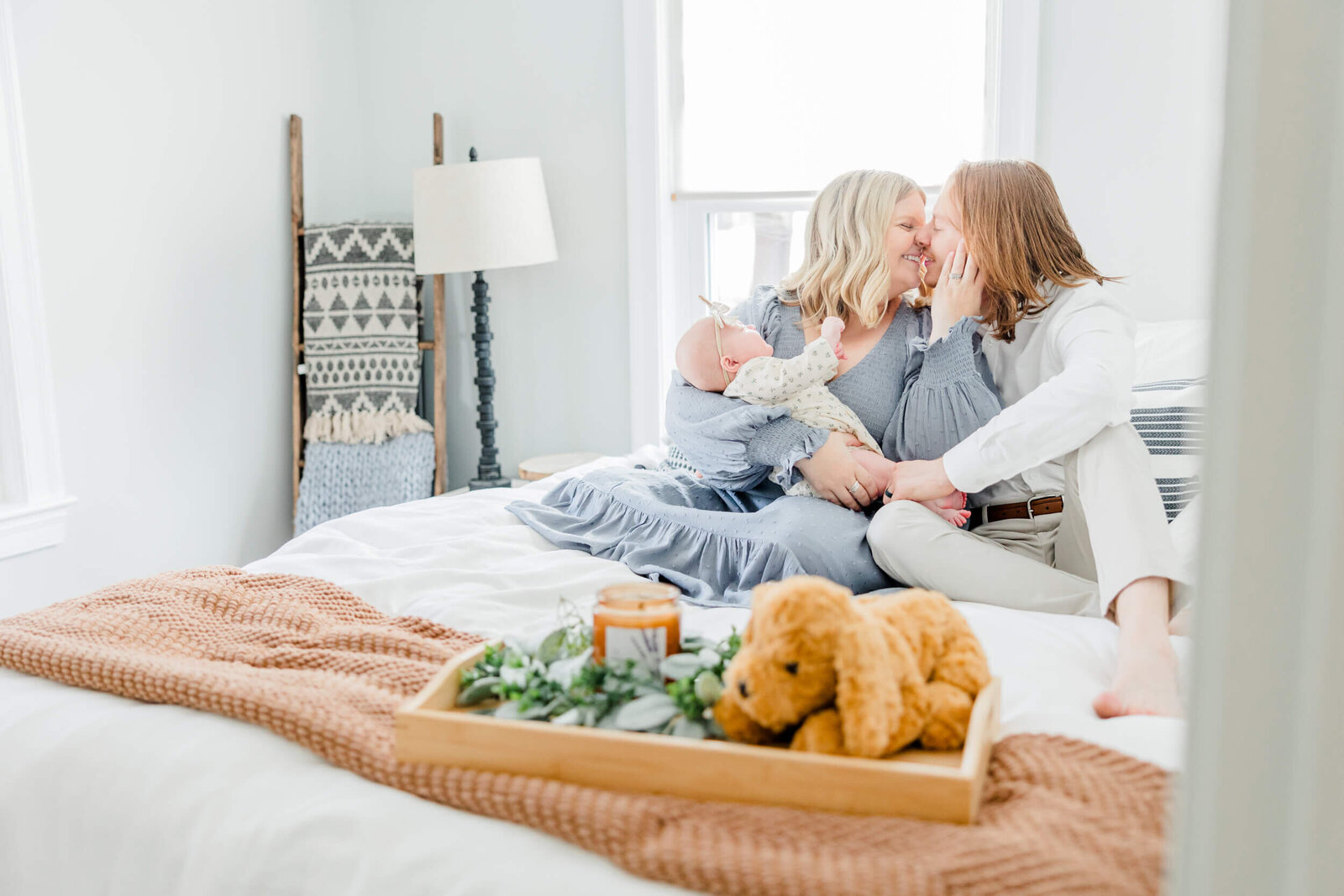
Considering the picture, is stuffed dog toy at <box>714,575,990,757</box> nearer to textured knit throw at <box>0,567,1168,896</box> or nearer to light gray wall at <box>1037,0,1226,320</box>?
textured knit throw at <box>0,567,1168,896</box>

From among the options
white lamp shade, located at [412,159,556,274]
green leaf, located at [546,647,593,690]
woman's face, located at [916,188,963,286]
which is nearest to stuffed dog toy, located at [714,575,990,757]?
green leaf, located at [546,647,593,690]

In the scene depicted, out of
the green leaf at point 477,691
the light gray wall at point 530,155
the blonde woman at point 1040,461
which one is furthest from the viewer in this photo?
the light gray wall at point 530,155

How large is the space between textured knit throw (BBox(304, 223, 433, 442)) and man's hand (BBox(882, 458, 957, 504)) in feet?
5.80

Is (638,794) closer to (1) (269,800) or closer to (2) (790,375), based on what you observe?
(1) (269,800)

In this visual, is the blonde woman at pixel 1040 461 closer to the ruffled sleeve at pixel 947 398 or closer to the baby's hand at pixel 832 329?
the ruffled sleeve at pixel 947 398

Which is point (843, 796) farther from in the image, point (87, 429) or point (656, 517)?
point (87, 429)

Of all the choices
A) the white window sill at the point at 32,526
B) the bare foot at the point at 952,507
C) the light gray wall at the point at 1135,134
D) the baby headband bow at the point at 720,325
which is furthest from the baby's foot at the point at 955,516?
the white window sill at the point at 32,526

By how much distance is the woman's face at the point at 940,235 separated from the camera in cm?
168

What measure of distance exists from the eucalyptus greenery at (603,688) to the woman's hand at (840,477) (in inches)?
28.4

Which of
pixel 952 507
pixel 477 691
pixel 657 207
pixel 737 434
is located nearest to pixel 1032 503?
pixel 952 507

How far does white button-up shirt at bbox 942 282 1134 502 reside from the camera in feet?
4.48

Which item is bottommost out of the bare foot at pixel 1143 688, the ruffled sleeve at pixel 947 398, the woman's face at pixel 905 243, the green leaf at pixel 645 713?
the bare foot at pixel 1143 688

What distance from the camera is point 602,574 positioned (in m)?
1.43

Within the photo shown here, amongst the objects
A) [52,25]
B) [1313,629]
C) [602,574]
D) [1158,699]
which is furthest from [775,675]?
[52,25]
